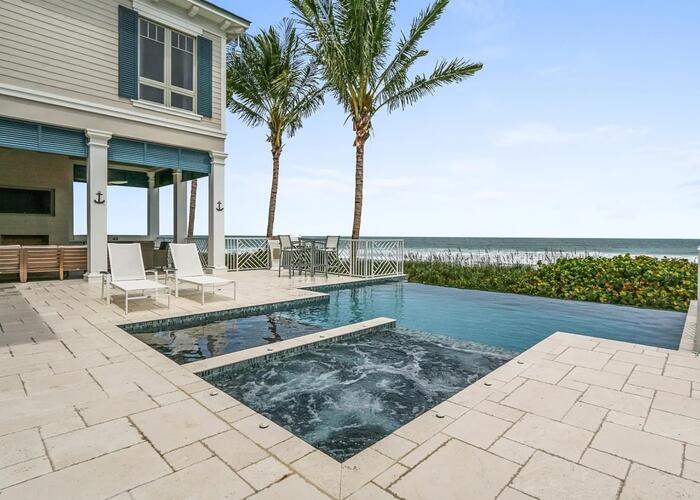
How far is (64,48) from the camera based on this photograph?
8070mm

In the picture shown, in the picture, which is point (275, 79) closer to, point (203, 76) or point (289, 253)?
point (203, 76)

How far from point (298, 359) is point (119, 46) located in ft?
28.3

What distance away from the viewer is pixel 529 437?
94.9 inches

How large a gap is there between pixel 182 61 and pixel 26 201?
6153mm

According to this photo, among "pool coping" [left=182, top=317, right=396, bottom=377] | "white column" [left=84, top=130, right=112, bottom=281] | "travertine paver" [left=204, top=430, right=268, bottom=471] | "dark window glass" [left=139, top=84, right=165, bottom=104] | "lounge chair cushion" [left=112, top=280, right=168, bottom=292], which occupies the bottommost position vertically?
"pool coping" [left=182, top=317, right=396, bottom=377]

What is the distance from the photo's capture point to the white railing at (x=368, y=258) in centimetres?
1157

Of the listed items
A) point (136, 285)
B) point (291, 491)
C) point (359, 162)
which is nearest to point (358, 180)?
point (359, 162)

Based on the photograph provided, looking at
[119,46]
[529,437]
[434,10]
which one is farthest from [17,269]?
[434,10]

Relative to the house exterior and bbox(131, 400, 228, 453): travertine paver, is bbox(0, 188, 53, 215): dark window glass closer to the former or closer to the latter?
the house exterior

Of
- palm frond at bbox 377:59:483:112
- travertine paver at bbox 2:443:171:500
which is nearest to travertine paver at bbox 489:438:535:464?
travertine paver at bbox 2:443:171:500

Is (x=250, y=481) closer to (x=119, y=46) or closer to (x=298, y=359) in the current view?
(x=298, y=359)

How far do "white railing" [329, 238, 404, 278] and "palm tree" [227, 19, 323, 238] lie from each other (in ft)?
17.2

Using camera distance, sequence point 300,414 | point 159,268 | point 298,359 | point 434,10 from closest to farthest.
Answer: point 300,414 < point 298,359 < point 159,268 < point 434,10

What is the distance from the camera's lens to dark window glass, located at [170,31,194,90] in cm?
962
